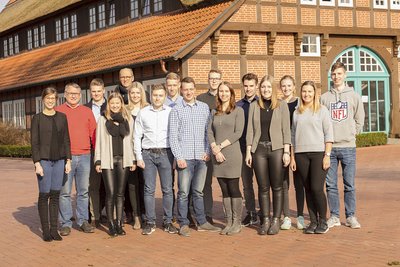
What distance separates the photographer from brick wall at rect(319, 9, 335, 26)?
22312 millimetres

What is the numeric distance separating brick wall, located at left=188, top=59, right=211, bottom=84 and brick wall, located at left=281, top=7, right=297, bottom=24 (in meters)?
3.06

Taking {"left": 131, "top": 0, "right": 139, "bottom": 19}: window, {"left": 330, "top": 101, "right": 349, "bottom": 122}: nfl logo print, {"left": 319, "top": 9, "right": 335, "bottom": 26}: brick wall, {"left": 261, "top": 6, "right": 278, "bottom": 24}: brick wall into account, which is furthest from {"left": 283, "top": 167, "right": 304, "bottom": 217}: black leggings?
{"left": 131, "top": 0, "right": 139, "bottom": 19}: window

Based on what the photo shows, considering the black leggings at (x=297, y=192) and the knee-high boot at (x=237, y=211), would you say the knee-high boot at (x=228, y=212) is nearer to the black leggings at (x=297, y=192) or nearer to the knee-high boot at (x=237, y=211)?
the knee-high boot at (x=237, y=211)

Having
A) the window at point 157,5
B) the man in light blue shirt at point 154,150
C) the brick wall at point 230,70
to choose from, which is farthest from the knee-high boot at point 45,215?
the window at point 157,5

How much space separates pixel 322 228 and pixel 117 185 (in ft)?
8.37

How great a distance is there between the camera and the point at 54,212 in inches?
330

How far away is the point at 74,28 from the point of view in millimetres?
30297

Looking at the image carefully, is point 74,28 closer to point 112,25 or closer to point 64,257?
point 112,25

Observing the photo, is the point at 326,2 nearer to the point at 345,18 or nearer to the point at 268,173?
the point at 345,18

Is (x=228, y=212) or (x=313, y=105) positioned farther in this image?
(x=228, y=212)

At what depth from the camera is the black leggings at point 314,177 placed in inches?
320

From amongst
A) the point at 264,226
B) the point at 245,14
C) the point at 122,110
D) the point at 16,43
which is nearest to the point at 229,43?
the point at 245,14

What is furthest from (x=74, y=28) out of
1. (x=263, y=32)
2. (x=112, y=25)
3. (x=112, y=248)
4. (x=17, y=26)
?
(x=112, y=248)

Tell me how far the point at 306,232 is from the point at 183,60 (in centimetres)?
1217
